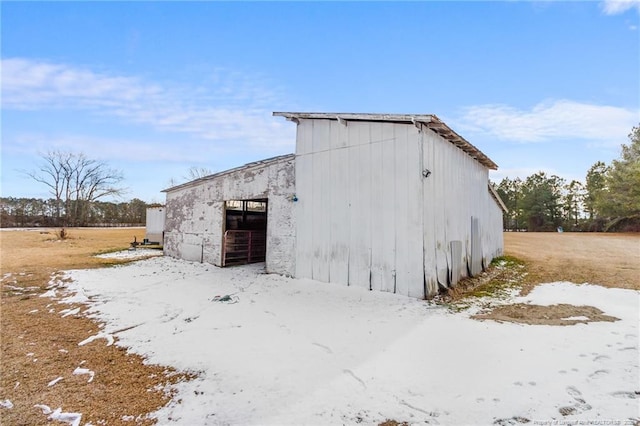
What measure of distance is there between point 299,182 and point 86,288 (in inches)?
246

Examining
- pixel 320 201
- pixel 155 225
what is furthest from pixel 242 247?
pixel 155 225

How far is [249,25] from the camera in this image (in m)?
9.02

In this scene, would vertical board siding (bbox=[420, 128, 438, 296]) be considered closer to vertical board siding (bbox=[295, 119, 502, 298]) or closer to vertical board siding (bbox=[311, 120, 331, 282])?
vertical board siding (bbox=[295, 119, 502, 298])

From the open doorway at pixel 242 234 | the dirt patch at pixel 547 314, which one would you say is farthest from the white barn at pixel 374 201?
the dirt patch at pixel 547 314

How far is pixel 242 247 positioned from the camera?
36.0ft

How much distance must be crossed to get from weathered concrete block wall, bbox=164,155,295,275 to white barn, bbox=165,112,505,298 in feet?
0.13

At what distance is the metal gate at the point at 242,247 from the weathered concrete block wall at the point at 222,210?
289 millimetres

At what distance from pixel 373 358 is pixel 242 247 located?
27.1ft

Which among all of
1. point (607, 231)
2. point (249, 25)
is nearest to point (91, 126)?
point (249, 25)

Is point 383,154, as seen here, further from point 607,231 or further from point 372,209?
point 607,231

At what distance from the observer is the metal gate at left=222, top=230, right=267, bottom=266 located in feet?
34.1

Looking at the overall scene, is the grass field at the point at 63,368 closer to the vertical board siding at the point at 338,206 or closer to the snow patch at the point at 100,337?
the snow patch at the point at 100,337

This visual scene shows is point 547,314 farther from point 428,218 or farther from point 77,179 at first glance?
point 77,179

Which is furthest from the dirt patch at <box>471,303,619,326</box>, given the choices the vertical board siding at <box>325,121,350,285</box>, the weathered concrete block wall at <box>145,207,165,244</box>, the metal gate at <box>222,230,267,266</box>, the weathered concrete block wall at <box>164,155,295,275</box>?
the weathered concrete block wall at <box>145,207,165,244</box>
